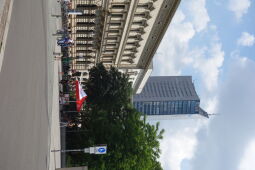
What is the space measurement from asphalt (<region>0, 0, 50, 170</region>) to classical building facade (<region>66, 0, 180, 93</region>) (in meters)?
25.6

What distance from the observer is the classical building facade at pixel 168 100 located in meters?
187

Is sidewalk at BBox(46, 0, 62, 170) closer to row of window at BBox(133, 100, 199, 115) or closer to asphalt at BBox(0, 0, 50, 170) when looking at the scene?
asphalt at BBox(0, 0, 50, 170)

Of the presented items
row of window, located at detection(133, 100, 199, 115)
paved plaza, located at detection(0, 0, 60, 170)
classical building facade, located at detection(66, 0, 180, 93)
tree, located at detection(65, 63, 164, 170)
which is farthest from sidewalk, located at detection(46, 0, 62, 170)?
row of window, located at detection(133, 100, 199, 115)

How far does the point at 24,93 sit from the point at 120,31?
40.3 m

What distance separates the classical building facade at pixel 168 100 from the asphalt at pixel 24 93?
164316mm

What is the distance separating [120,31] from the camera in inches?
2138

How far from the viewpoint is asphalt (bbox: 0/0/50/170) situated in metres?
12.3

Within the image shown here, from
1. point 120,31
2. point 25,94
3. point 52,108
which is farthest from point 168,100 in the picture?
point 25,94

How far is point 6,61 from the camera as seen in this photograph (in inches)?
509

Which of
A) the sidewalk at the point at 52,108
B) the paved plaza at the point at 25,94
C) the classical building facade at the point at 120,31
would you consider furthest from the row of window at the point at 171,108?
the paved plaza at the point at 25,94

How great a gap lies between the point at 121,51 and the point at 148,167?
1121 inches

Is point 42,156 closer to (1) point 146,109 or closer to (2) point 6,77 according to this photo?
(2) point 6,77

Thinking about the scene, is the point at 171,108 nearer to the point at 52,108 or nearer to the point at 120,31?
the point at 120,31

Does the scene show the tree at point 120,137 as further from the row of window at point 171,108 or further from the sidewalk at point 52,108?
the row of window at point 171,108
